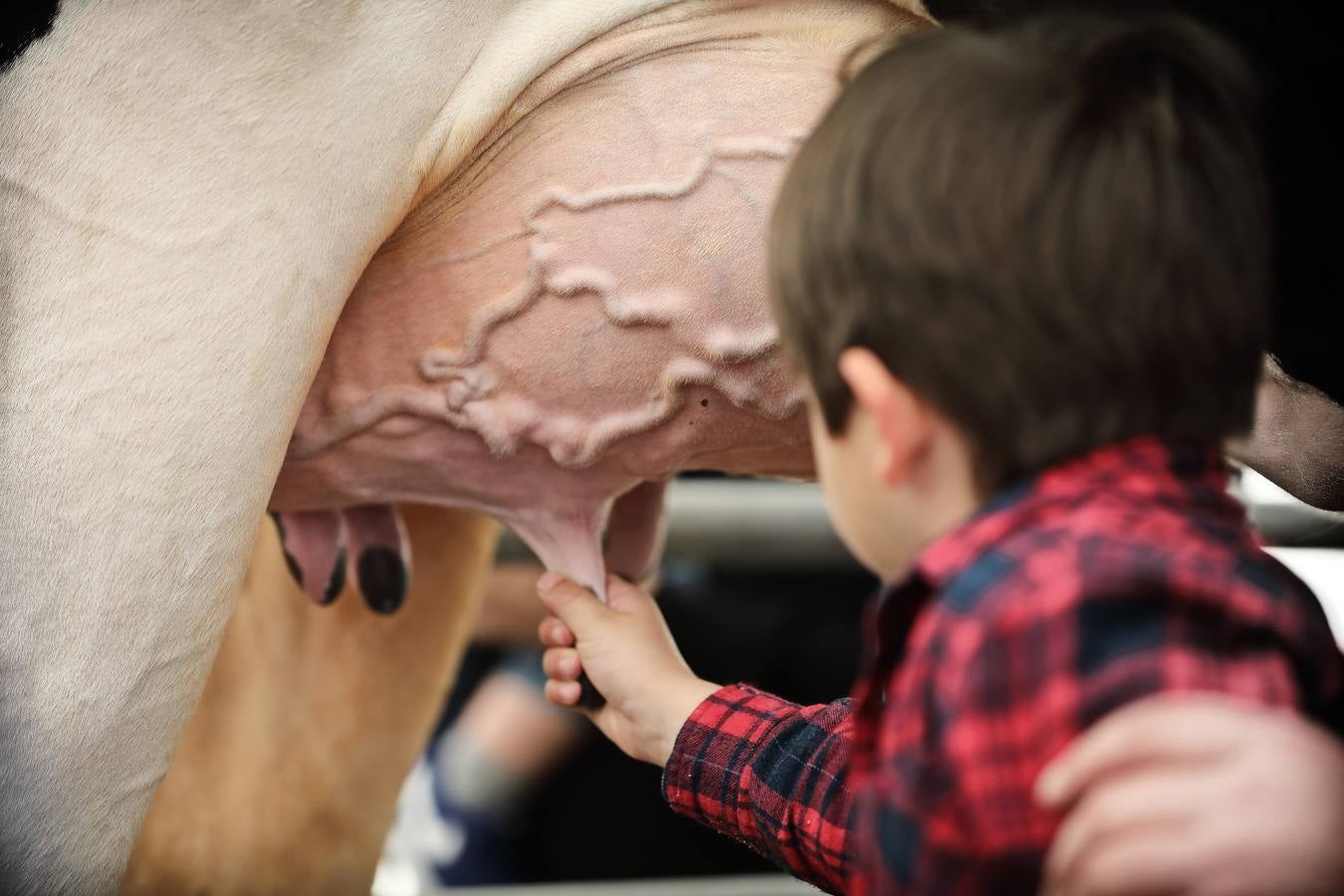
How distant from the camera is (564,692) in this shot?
0.83 meters

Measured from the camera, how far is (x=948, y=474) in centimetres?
51

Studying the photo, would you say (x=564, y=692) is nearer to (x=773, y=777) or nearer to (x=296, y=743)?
(x=773, y=777)

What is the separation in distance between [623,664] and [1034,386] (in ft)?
1.29

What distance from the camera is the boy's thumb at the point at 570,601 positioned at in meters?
0.84

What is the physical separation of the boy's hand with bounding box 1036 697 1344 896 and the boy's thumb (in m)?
0.45

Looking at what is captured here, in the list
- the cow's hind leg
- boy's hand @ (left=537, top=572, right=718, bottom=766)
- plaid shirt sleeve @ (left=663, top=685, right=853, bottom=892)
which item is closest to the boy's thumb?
boy's hand @ (left=537, top=572, right=718, bottom=766)

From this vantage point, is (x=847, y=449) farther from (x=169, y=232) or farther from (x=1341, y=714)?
(x=169, y=232)

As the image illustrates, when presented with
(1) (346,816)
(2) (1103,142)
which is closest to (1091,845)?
(2) (1103,142)

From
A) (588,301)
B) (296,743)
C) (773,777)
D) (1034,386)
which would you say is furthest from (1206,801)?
(296,743)

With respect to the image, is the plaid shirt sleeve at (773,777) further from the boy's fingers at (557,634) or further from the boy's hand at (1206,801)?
the boy's hand at (1206,801)

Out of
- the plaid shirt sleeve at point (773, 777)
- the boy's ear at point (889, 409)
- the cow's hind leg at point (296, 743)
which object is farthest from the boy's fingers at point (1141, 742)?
the cow's hind leg at point (296, 743)

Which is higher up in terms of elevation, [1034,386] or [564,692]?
[1034,386]

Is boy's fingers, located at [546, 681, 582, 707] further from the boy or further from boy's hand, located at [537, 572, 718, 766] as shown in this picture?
the boy

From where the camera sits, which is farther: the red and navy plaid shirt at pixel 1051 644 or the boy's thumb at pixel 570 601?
the boy's thumb at pixel 570 601
